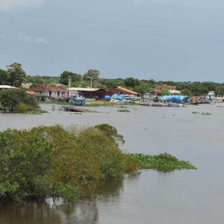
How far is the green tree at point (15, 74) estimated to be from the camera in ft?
384

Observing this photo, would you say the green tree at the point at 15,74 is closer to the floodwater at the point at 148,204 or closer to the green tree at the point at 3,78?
the green tree at the point at 3,78

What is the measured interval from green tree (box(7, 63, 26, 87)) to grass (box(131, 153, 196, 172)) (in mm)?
92382

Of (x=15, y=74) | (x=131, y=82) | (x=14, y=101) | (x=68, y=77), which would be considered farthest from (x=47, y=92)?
(x=131, y=82)

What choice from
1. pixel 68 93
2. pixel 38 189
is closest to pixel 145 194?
pixel 38 189

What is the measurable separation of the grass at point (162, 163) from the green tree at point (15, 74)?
303 ft

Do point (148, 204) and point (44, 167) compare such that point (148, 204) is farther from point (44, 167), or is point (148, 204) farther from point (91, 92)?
point (91, 92)

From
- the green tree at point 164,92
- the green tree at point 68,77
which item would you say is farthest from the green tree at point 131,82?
the green tree at point 68,77

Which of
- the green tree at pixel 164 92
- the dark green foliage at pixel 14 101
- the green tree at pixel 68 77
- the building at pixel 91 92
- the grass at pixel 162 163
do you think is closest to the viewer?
the grass at pixel 162 163

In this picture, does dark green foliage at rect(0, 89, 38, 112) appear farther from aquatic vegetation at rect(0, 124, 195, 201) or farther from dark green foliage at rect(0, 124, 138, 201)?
dark green foliage at rect(0, 124, 138, 201)

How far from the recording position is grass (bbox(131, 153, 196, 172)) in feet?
90.2

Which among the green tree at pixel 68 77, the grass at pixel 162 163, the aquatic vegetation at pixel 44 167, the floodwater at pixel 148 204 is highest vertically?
the green tree at pixel 68 77

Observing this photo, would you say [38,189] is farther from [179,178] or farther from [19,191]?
[179,178]

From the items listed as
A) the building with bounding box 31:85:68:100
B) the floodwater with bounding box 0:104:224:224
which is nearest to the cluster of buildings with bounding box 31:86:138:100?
the building with bounding box 31:85:68:100

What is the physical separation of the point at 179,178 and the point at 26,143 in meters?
11.2
